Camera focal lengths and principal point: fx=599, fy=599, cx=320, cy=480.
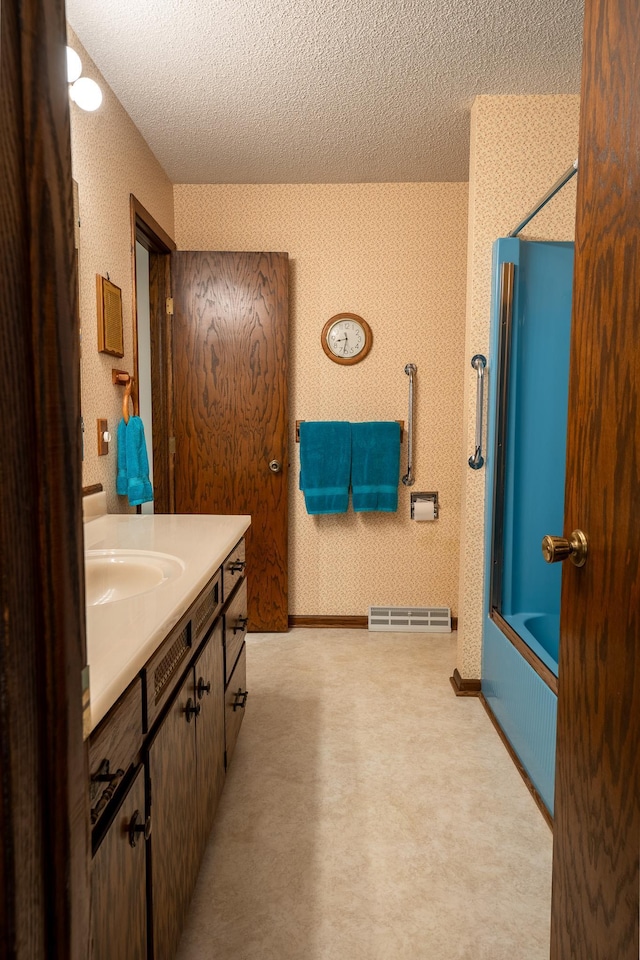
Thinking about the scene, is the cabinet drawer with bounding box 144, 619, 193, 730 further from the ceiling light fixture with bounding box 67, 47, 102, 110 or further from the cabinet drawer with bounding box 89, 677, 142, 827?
the ceiling light fixture with bounding box 67, 47, 102, 110

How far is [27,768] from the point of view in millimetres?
353

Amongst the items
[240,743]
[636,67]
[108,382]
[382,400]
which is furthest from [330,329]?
[636,67]

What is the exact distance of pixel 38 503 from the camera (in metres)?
0.36

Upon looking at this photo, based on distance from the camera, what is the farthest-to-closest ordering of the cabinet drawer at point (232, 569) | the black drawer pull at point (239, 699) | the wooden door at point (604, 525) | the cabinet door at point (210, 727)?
the black drawer pull at point (239, 699), the cabinet drawer at point (232, 569), the cabinet door at point (210, 727), the wooden door at point (604, 525)

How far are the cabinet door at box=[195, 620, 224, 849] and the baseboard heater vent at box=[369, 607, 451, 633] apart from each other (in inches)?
71.8

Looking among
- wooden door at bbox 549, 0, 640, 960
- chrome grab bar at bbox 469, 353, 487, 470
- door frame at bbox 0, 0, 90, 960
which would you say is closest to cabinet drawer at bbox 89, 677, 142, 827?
door frame at bbox 0, 0, 90, 960

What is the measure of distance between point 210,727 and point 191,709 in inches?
10.4

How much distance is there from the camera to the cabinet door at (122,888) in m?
0.80

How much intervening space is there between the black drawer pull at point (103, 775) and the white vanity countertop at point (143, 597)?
9cm

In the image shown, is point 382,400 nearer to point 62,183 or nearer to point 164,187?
point 164,187

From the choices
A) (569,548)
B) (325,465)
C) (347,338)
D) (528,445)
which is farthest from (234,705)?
(347,338)

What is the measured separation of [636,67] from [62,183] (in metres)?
0.74

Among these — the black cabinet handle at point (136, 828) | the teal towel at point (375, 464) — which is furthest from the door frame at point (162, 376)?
the black cabinet handle at point (136, 828)

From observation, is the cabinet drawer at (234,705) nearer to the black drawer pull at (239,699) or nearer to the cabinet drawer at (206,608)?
the black drawer pull at (239,699)
